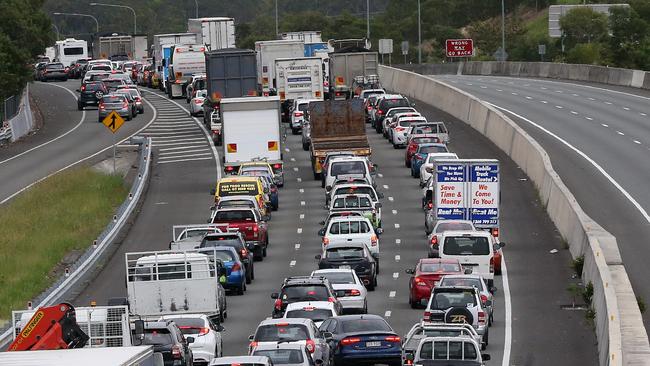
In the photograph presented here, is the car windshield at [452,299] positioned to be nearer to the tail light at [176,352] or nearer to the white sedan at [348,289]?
the white sedan at [348,289]

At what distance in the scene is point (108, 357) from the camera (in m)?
19.1

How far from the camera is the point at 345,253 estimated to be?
134ft

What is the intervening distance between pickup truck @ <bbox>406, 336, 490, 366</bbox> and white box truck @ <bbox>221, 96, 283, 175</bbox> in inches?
1315

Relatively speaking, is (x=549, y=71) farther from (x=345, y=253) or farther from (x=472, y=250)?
(x=345, y=253)

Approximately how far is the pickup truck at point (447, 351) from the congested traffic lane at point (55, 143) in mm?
37109

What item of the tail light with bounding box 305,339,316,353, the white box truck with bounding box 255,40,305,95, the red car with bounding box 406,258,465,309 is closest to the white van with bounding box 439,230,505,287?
the red car with bounding box 406,258,465,309

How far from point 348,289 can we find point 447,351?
30.9 ft

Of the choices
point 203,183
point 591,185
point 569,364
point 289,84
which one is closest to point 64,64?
point 289,84

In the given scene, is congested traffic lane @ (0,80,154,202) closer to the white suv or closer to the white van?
the white suv

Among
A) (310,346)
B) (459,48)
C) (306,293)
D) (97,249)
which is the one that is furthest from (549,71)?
(310,346)

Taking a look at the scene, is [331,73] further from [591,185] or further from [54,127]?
[591,185]

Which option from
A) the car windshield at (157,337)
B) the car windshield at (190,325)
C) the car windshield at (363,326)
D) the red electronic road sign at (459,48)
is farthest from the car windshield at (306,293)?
the red electronic road sign at (459,48)

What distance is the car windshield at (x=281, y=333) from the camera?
28391 mm

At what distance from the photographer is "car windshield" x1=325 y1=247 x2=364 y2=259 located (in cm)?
4066
